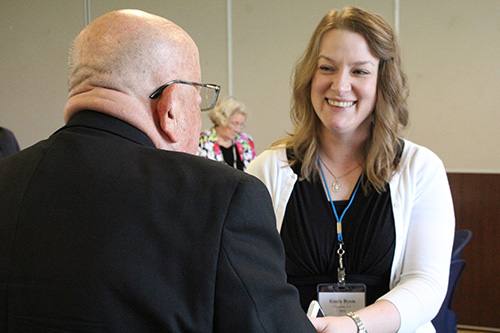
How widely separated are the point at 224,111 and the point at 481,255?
9.91ft

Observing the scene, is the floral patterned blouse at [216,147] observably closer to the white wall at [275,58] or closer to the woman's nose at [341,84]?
the white wall at [275,58]

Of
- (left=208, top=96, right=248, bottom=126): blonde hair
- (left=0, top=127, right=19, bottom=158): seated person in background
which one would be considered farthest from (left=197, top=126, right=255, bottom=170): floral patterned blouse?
(left=0, top=127, right=19, bottom=158): seated person in background

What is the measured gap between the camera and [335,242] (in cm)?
179

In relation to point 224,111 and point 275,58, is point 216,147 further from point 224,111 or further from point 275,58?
point 275,58

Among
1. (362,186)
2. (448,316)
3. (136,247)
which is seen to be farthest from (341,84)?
(448,316)

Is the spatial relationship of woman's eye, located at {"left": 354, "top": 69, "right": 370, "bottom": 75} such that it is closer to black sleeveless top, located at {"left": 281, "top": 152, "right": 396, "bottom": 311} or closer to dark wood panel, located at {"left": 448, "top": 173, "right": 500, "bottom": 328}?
black sleeveless top, located at {"left": 281, "top": 152, "right": 396, "bottom": 311}

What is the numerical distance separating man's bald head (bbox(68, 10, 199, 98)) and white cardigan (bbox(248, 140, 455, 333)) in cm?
89

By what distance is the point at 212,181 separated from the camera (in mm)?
943

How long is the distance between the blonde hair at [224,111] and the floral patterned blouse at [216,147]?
0.14 m

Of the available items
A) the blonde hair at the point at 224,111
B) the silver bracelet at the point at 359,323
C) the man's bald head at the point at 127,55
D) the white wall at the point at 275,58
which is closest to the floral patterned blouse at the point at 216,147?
the blonde hair at the point at 224,111

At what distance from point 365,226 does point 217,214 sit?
98 centimetres

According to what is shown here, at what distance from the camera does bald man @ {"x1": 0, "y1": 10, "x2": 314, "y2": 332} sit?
897 millimetres

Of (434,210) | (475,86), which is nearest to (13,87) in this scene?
(475,86)

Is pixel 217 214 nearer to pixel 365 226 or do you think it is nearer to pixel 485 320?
pixel 365 226
